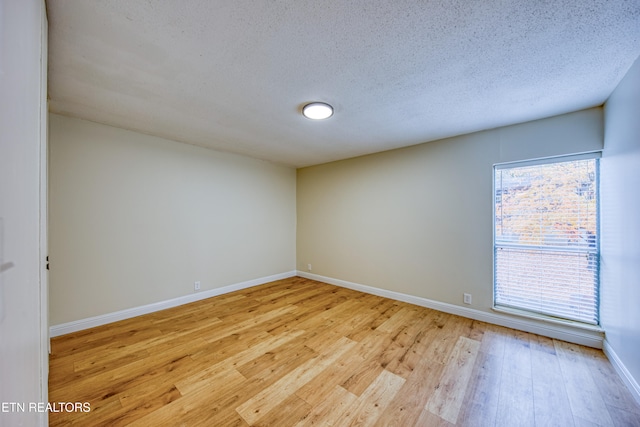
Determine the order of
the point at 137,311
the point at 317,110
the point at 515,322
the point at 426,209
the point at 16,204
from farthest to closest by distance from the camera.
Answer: the point at 426,209
the point at 137,311
the point at 515,322
the point at 317,110
the point at 16,204

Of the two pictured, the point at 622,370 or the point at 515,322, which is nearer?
the point at 622,370

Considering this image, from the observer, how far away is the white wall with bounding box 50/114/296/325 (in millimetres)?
2615

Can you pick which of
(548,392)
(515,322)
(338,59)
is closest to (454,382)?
(548,392)

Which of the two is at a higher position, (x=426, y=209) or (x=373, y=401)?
(x=426, y=209)

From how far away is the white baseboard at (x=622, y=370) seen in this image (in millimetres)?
1721

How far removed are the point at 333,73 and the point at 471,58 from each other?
97 centimetres

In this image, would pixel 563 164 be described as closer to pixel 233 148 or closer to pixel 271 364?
pixel 271 364

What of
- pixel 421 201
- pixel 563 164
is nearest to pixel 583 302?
pixel 563 164

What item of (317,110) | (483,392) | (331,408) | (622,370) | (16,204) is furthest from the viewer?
(317,110)

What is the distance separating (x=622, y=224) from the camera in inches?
76.7

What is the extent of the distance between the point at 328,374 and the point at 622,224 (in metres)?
2.76

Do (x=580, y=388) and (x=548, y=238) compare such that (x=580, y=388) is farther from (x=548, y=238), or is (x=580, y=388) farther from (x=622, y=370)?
(x=548, y=238)

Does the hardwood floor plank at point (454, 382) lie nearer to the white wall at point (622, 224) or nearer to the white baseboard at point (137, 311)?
the white wall at point (622, 224)

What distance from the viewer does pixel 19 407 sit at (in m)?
0.63
